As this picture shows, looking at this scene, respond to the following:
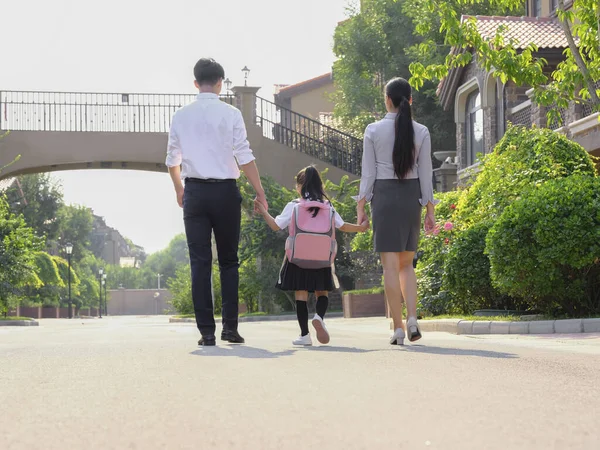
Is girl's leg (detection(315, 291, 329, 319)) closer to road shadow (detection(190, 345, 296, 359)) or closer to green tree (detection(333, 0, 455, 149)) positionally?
road shadow (detection(190, 345, 296, 359))

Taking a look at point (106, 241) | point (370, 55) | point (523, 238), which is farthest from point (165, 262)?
point (523, 238)

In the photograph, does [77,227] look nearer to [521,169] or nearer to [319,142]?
[319,142]

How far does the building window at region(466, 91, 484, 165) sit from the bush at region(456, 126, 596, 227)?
1182cm

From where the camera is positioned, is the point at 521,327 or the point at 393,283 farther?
the point at 521,327

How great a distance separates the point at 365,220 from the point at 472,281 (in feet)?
19.0

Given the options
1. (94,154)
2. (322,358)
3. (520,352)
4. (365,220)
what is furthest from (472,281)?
(94,154)

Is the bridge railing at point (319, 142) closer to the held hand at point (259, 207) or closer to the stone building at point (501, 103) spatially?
the stone building at point (501, 103)

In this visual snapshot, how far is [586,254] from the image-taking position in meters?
12.3

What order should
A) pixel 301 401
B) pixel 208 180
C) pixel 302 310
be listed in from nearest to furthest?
pixel 301 401, pixel 208 180, pixel 302 310

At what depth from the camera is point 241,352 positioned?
7.75 metres

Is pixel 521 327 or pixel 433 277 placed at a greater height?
pixel 433 277

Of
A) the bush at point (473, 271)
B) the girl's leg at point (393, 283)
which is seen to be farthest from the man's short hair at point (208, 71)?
the bush at point (473, 271)

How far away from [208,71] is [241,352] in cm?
240

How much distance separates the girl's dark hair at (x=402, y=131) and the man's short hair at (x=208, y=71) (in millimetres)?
1423
